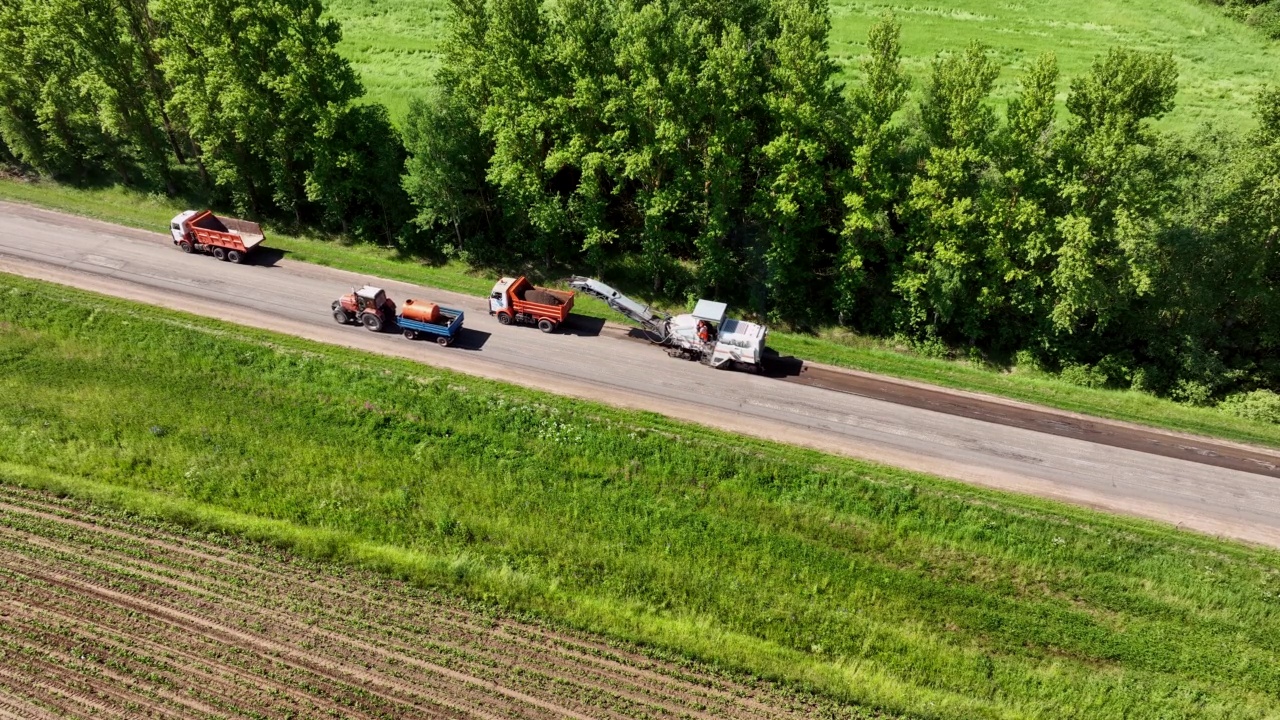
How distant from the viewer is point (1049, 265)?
36.5 metres

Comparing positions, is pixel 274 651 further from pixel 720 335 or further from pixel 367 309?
pixel 720 335

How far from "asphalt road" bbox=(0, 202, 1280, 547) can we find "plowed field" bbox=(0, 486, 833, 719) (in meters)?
12.5

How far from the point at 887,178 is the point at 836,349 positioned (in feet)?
31.3

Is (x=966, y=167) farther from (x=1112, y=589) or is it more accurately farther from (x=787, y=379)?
(x=1112, y=589)

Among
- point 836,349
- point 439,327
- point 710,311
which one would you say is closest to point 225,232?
point 439,327

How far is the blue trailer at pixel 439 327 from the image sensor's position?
36.3 m

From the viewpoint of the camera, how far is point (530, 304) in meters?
37.9

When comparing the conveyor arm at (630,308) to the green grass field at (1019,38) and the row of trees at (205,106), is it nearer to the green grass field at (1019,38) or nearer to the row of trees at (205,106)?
the row of trees at (205,106)

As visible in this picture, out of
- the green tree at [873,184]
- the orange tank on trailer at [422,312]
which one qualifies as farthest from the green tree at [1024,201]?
the orange tank on trailer at [422,312]

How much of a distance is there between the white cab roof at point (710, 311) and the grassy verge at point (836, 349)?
4.15m

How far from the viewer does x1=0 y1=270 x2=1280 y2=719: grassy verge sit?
80.6 ft

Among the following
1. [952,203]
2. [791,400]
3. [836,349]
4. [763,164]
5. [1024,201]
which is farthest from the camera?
[763,164]

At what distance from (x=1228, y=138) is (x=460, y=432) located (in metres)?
44.7

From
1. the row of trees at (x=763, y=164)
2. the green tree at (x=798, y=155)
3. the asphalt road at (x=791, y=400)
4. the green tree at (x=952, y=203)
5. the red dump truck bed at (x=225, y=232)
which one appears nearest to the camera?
the asphalt road at (x=791, y=400)
